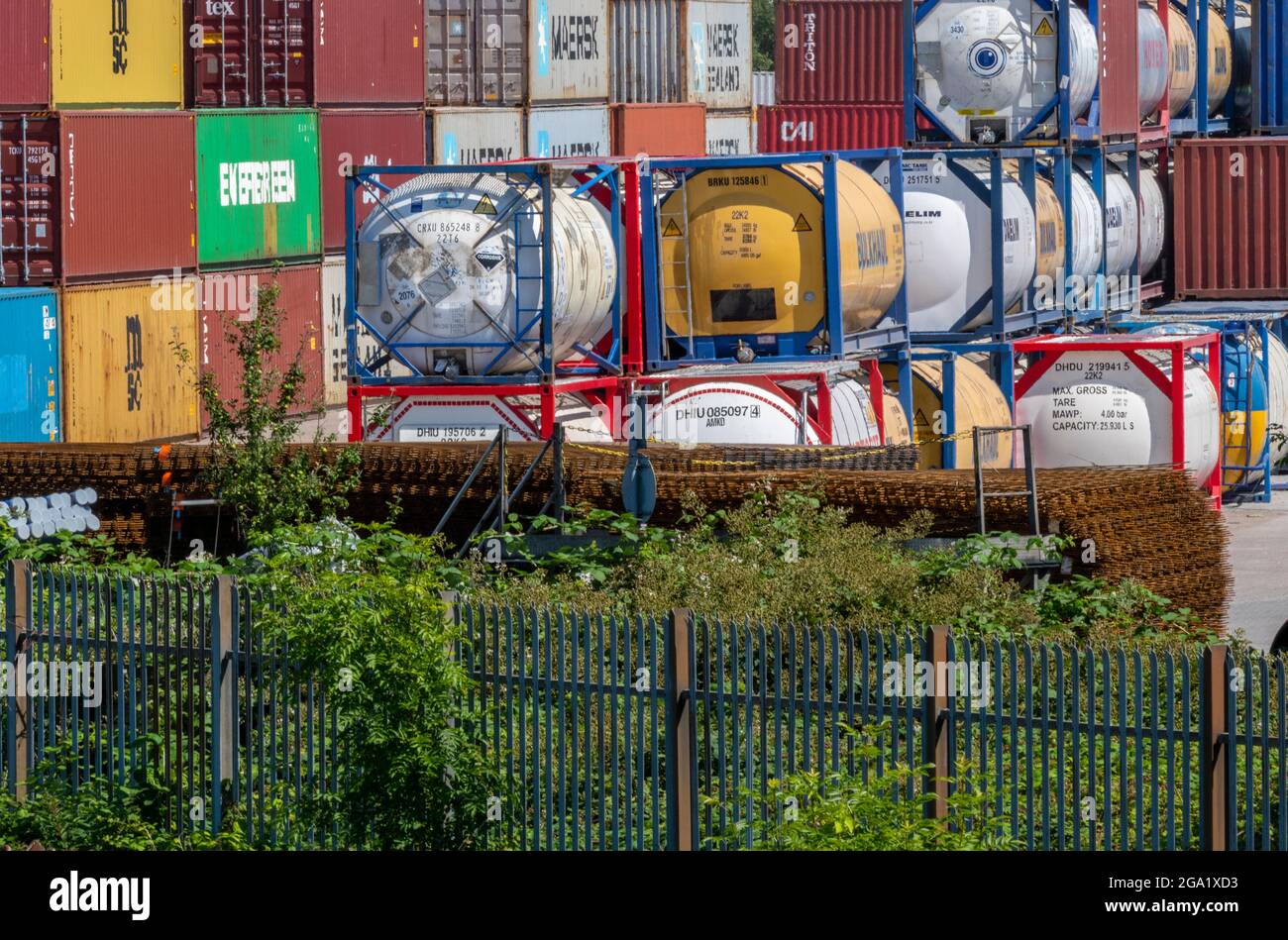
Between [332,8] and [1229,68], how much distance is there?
17.3 meters

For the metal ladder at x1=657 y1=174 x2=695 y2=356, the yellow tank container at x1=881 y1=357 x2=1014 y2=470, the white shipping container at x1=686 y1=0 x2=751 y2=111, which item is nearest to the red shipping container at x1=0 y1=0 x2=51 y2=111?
the metal ladder at x1=657 y1=174 x2=695 y2=356

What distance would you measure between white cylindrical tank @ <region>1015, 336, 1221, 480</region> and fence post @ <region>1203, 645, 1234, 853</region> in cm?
1498

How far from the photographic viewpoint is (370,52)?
3644 centimetres

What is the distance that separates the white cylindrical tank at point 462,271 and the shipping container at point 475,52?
2046 centimetres

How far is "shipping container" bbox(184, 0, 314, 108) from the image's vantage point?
32719 millimetres

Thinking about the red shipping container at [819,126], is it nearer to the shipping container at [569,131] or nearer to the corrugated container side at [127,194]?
the shipping container at [569,131]

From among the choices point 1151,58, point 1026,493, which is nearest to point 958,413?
point 1026,493

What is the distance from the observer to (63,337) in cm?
2708

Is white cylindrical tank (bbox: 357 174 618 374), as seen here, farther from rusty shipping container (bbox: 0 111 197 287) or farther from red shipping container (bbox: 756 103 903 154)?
red shipping container (bbox: 756 103 903 154)

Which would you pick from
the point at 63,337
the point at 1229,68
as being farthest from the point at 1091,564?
the point at 1229,68

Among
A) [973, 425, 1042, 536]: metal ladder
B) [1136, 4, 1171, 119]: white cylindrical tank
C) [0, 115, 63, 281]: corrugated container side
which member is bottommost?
[973, 425, 1042, 536]: metal ladder

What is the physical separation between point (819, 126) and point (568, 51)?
12.0m

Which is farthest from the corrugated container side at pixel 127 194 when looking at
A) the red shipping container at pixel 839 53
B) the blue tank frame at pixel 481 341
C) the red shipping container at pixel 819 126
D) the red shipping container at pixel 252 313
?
the red shipping container at pixel 839 53

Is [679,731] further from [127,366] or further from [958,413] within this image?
[127,366]
